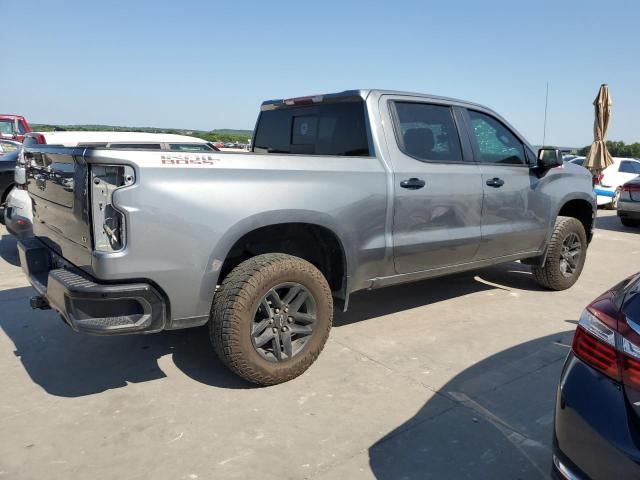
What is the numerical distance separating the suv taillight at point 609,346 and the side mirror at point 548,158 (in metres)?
3.23

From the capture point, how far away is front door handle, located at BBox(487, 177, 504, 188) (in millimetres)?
4622

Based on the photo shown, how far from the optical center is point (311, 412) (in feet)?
10.3

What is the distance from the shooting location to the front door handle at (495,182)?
4622mm

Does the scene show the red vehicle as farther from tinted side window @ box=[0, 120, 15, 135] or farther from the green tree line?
the green tree line

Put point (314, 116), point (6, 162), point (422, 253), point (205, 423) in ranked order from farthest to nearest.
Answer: point (6, 162)
point (314, 116)
point (422, 253)
point (205, 423)

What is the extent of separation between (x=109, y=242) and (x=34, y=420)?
1129mm

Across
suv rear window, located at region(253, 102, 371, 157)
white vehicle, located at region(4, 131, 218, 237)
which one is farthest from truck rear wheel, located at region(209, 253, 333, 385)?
white vehicle, located at region(4, 131, 218, 237)

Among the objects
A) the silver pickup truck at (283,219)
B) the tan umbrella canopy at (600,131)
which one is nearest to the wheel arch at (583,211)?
the silver pickup truck at (283,219)

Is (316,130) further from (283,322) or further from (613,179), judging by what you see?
(613,179)

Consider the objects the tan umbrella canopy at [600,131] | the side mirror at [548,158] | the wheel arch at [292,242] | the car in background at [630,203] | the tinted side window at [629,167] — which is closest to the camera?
the wheel arch at [292,242]

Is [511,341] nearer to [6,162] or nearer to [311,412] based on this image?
[311,412]

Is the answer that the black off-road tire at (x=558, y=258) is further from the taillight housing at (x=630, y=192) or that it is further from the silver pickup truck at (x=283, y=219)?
the taillight housing at (x=630, y=192)

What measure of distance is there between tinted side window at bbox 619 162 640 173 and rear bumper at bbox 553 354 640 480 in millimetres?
15161

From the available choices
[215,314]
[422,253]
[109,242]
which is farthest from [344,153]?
[109,242]
